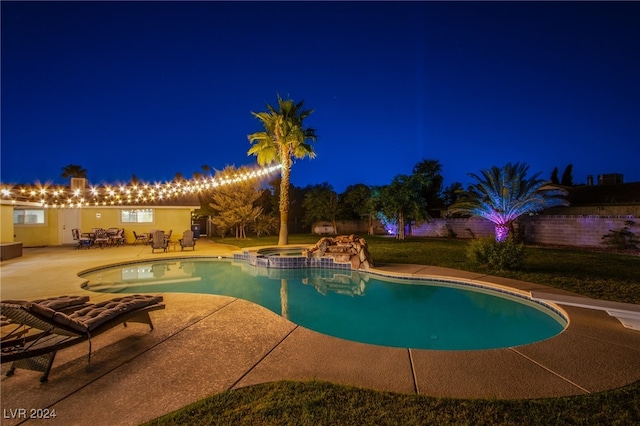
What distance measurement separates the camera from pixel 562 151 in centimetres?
5350

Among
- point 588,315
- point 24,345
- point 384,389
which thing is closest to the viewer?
point 384,389

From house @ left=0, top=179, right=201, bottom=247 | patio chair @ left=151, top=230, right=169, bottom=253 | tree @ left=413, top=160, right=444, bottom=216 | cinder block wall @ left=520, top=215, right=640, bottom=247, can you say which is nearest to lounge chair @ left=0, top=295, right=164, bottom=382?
patio chair @ left=151, top=230, right=169, bottom=253

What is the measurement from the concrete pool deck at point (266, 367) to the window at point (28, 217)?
1736cm

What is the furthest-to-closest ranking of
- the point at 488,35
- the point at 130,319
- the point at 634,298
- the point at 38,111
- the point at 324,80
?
the point at 324,80 < the point at 38,111 < the point at 488,35 < the point at 634,298 < the point at 130,319

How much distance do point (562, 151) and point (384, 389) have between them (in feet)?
216

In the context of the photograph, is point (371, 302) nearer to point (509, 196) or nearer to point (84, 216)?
point (509, 196)

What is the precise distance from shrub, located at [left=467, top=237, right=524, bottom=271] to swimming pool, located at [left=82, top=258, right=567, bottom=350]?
1964 mm

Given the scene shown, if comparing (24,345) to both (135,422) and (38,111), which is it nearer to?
(135,422)

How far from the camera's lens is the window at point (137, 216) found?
62.1ft

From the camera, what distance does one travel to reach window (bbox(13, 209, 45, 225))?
1631cm

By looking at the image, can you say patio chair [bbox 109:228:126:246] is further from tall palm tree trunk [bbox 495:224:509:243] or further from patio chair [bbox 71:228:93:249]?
tall palm tree trunk [bbox 495:224:509:243]

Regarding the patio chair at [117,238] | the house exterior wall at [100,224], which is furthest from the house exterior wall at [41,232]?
the patio chair at [117,238]

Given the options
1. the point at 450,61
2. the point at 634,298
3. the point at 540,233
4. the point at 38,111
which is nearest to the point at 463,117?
the point at 450,61

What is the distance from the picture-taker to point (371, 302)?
23.6 ft
